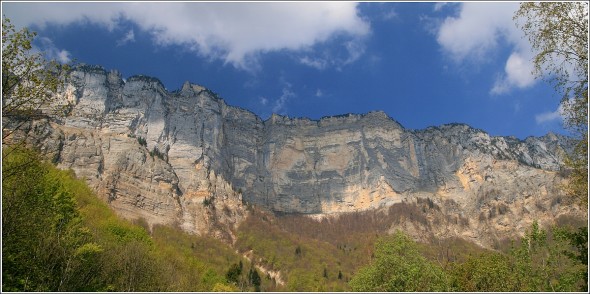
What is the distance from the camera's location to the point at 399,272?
29.0m

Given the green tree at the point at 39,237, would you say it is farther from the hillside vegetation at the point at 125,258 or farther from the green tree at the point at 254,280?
the green tree at the point at 254,280

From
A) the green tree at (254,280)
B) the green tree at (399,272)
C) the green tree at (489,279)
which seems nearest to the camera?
the green tree at (399,272)

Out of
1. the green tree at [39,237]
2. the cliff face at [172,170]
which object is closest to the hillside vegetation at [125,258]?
the green tree at [39,237]

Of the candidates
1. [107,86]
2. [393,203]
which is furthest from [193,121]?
[393,203]

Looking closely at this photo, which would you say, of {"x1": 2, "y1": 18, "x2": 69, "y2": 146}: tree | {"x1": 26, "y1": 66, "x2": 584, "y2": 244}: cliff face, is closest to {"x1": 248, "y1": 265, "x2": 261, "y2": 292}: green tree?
{"x1": 26, "y1": 66, "x2": 584, "y2": 244}: cliff face

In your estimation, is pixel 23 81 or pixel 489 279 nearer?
pixel 23 81

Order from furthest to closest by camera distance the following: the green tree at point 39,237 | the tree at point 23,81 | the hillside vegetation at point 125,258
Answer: the hillside vegetation at point 125,258 < the green tree at point 39,237 < the tree at point 23,81

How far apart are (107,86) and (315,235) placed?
92.9 m

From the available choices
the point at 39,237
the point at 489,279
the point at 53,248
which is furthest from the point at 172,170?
the point at 489,279

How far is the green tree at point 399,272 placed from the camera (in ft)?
91.6

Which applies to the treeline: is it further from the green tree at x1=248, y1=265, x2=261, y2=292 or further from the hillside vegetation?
the green tree at x1=248, y1=265, x2=261, y2=292

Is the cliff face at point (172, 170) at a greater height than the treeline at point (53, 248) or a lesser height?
greater

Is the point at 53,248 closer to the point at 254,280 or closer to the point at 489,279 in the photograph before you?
the point at 489,279

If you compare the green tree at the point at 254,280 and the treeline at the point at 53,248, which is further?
the green tree at the point at 254,280
